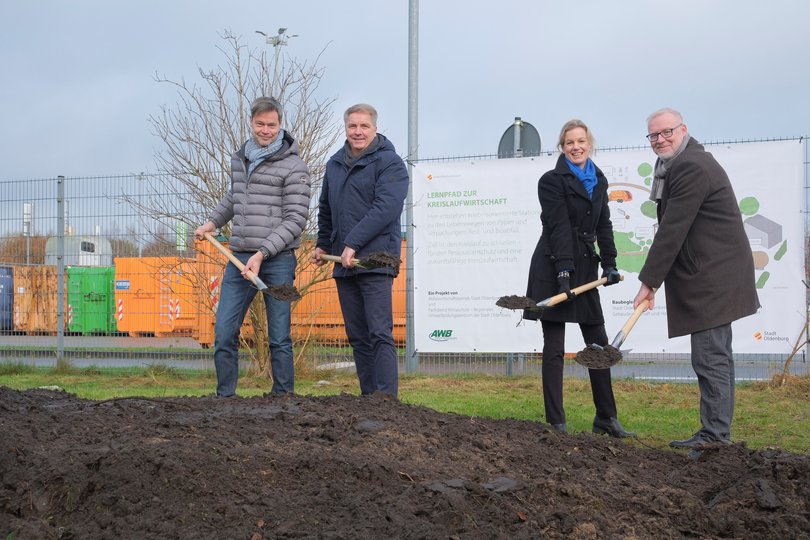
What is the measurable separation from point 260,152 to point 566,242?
7.27ft

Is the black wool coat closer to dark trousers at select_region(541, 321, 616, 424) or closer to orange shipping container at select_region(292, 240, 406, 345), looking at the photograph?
dark trousers at select_region(541, 321, 616, 424)

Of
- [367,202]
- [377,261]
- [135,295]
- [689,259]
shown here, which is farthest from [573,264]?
[135,295]

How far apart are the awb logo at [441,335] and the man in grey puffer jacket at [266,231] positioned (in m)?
4.10

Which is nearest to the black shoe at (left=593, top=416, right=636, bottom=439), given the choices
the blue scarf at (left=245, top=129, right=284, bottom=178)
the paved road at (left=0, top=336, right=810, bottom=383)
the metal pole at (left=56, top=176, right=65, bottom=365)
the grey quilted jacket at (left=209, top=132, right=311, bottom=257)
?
the grey quilted jacket at (left=209, top=132, right=311, bottom=257)

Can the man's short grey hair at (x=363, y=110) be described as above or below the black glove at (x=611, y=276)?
above

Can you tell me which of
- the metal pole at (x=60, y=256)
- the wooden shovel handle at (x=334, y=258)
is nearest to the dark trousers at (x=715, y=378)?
the wooden shovel handle at (x=334, y=258)

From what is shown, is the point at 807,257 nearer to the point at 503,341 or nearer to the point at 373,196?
the point at 503,341

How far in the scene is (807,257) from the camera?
30.1 feet

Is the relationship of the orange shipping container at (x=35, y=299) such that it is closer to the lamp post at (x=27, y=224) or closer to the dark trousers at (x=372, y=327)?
the lamp post at (x=27, y=224)

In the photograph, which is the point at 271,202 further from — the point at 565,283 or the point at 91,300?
the point at 91,300

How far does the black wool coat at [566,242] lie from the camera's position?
218 inches

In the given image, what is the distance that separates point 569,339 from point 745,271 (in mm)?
4701

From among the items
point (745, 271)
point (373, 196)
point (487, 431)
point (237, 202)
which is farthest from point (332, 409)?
point (745, 271)

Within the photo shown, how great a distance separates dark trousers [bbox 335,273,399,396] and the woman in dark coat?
3.10 feet
